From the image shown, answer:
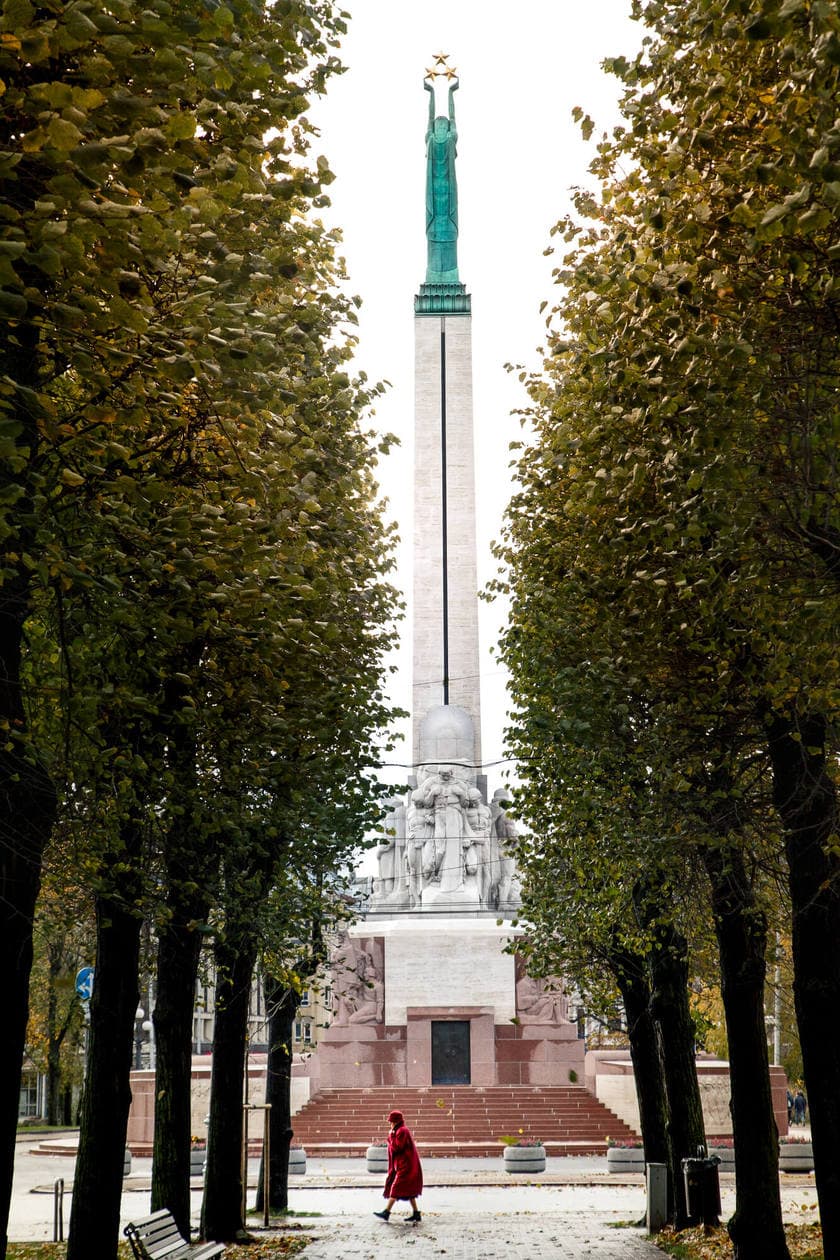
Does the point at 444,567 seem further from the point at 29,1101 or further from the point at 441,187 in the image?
the point at 29,1101

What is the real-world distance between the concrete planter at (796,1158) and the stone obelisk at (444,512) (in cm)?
2100

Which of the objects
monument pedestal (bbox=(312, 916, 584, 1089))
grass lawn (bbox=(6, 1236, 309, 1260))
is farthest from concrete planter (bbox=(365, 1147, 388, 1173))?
grass lawn (bbox=(6, 1236, 309, 1260))

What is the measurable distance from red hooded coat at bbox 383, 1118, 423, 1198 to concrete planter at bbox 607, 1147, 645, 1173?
10905mm

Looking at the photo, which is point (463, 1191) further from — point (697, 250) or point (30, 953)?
point (697, 250)

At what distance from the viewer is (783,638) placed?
12727 millimetres

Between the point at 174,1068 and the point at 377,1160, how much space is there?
65.2 feet

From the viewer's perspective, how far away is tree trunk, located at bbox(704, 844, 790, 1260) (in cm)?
1652

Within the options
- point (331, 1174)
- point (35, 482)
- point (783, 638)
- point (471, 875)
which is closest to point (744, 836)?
point (783, 638)

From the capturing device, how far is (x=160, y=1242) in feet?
48.3

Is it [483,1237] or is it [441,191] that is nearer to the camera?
[483,1237]

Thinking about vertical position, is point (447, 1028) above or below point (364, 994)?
below

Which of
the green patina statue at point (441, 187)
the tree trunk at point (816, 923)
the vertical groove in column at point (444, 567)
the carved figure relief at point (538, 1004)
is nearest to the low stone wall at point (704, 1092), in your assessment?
the carved figure relief at point (538, 1004)

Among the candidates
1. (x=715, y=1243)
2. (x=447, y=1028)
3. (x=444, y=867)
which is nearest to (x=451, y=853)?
(x=444, y=867)

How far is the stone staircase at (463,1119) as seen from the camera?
1645 inches
